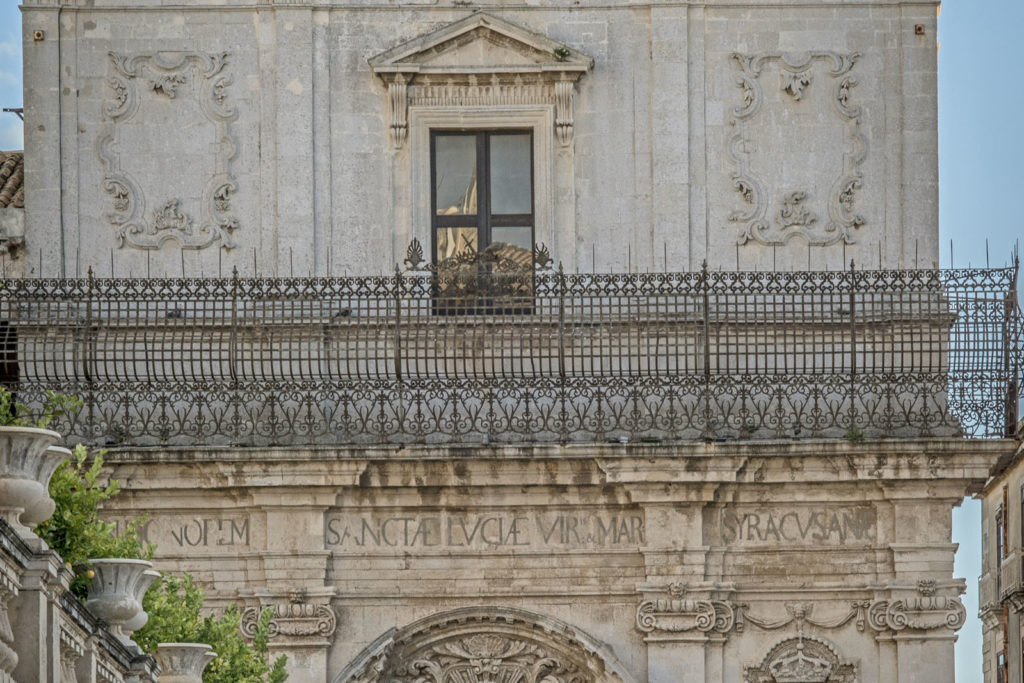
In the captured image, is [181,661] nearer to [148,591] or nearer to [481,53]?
[148,591]

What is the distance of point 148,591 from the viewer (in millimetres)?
17234

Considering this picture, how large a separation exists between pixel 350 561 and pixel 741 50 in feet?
17.1

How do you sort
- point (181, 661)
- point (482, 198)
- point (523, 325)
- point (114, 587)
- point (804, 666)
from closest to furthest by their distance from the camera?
point (114, 587), point (181, 661), point (804, 666), point (523, 325), point (482, 198)

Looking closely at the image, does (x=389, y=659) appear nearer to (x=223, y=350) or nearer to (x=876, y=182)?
(x=223, y=350)

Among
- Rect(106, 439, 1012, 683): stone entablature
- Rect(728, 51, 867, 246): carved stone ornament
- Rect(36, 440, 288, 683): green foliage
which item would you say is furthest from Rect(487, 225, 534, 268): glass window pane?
Rect(36, 440, 288, 683): green foliage

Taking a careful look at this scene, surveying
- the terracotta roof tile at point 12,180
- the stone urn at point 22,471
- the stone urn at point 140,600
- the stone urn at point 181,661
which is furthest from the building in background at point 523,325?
the stone urn at point 22,471

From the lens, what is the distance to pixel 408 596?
2177 cm

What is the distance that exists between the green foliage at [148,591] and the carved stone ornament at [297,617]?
38.6 inches

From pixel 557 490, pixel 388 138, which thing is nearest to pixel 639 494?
pixel 557 490

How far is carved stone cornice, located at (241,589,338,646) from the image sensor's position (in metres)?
21.5

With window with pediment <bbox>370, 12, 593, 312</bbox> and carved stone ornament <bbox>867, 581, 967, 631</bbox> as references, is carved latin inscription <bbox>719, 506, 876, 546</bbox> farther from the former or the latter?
window with pediment <bbox>370, 12, 593, 312</bbox>

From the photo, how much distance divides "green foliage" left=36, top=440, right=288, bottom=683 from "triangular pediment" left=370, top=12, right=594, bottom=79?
16.2 ft

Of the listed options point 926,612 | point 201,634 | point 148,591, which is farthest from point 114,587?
point 926,612

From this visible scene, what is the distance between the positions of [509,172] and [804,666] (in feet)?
15.4
